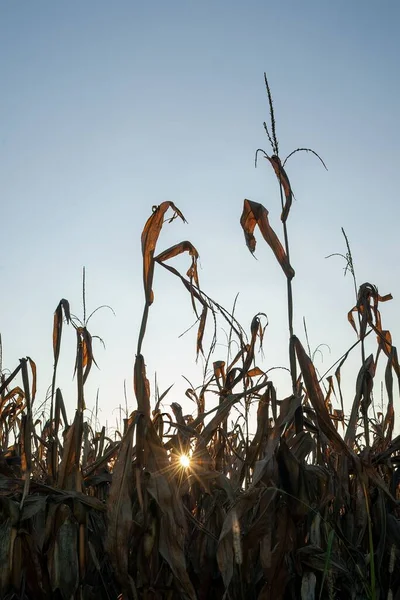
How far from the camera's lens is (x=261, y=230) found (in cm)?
232

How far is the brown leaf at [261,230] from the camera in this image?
7.43 ft

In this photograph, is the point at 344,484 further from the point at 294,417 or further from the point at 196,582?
the point at 196,582

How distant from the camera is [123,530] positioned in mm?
1971

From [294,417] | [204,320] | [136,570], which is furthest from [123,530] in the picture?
[204,320]

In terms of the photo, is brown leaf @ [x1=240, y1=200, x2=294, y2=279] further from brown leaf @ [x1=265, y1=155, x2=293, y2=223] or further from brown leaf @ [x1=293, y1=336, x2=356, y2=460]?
brown leaf @ [x1=293, y1=336, x2=356, y2=460]

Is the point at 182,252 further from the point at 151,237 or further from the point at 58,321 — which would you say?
the point at 58,321

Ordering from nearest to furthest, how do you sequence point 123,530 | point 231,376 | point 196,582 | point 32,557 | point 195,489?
point 123,530
point 32,557
point 196,582
point 195,489
point 231,376

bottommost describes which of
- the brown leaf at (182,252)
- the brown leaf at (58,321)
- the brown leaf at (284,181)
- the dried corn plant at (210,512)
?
the dried corn plant at (210,512)

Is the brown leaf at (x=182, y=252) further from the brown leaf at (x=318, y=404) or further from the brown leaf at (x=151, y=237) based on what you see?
the brown leaf at (x=318, y=404)

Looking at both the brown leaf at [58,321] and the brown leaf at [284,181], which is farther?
the brown leaf at [58,321]

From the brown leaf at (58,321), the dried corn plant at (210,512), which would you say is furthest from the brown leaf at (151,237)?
the brown leaf at (58,321)

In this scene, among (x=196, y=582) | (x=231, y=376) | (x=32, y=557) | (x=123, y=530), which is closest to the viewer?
(x=123, y=530)

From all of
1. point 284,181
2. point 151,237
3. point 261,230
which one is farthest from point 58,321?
point 284,181

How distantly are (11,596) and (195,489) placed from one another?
0.74 metres
